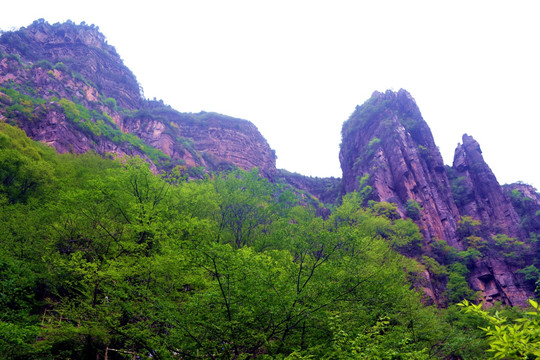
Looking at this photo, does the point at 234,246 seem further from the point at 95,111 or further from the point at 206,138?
the point at 206,138

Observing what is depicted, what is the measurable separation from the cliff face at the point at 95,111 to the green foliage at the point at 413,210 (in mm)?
37677

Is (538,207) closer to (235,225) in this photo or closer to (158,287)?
(235,225)

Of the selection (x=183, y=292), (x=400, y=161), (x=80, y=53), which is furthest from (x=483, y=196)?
(x=80, y=53)

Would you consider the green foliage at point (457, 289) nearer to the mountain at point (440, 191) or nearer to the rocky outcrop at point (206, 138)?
the mountain at point (440, 191)

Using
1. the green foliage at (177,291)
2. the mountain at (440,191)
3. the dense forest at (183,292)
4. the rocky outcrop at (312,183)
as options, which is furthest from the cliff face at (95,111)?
the mountain at (440,191)

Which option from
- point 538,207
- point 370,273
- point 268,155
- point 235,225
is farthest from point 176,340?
point 268,155

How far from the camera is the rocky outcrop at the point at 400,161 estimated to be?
45531 millimetres

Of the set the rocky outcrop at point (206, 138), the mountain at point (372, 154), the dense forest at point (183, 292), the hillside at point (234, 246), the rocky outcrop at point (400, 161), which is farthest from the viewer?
the rocky outcrop at point (206, 138)

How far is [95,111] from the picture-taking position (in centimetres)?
5559

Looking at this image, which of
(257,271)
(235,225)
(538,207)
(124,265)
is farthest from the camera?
(538,207)

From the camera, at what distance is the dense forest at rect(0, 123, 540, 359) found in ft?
30.5

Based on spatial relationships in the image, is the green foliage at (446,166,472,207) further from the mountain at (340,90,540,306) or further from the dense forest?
the dense forest

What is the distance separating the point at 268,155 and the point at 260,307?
273 ft

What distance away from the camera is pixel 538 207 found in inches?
2072
